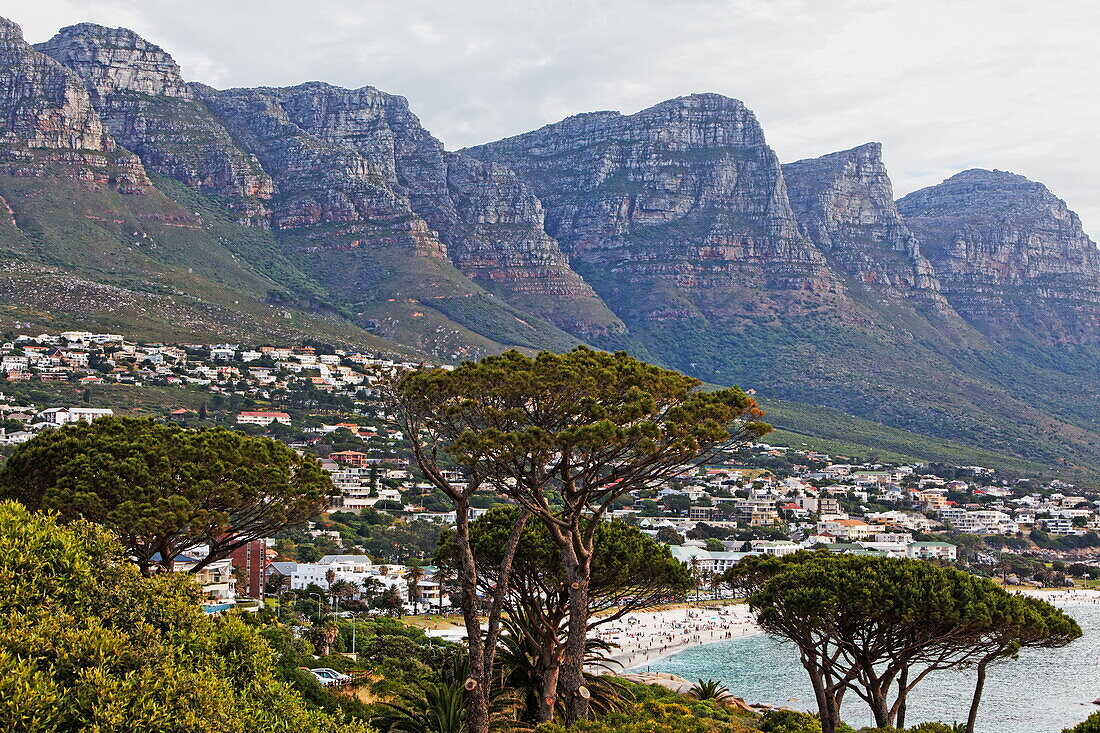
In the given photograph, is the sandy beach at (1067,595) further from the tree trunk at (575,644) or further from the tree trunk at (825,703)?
the tree trunk at (575,644)

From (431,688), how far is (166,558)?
4.95m

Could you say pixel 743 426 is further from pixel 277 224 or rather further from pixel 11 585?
pixel 277 224

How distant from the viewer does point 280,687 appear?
372 inches

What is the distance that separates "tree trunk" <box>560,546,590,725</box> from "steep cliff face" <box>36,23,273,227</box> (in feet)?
514

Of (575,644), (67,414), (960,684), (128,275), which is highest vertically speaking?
(128,275)

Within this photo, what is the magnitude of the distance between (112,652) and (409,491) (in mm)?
79589

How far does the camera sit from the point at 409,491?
86938 millimetres

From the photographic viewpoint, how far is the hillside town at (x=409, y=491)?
71.1 meters

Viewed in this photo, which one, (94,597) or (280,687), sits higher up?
(94,597)

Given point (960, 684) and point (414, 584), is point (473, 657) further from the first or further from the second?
point (414, 584)

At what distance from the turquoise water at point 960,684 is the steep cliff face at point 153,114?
405 feet

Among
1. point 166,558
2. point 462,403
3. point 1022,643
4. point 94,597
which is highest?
point 462,403

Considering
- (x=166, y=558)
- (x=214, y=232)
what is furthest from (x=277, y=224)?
(x=166, y=558)

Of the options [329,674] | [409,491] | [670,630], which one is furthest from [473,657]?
[409,491]
